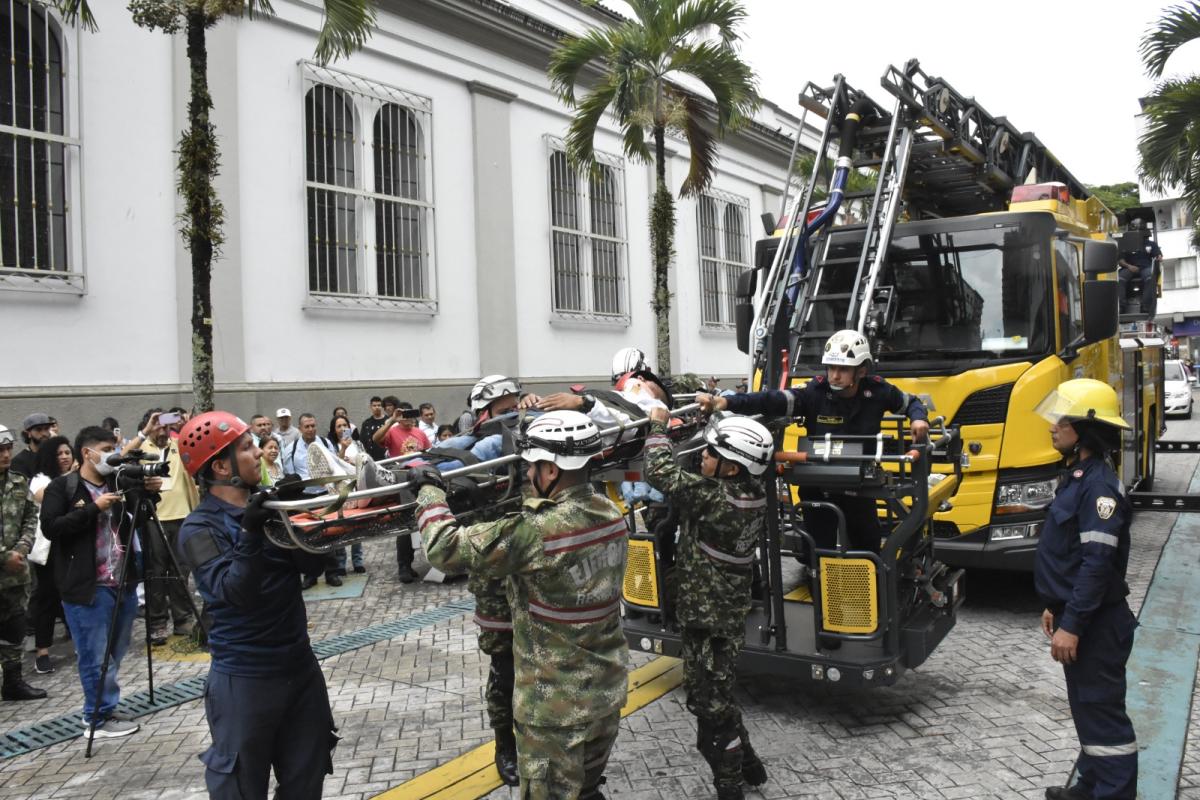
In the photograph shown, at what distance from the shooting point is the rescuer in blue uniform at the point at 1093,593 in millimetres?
3742

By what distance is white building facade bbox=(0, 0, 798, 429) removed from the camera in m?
10.9

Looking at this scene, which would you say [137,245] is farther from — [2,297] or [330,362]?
[330,362]

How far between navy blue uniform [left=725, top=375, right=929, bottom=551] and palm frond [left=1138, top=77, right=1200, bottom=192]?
33.8 feet

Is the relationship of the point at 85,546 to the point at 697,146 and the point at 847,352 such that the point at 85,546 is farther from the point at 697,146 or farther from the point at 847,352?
the point at 697,146

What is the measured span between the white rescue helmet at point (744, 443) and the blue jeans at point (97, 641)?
146 inches

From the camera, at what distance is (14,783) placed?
15.4 ft

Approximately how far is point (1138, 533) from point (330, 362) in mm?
11205

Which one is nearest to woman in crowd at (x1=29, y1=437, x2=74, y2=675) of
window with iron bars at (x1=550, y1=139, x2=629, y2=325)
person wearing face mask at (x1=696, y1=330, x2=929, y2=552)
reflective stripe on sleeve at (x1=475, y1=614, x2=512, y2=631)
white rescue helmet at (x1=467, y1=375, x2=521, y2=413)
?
white rescue helmet at (x1=467, y1=375, x2=521, y2=413)

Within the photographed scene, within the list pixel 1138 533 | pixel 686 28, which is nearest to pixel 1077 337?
pixel 1138 533

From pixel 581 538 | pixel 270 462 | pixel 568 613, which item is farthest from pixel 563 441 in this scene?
pixel 270 462

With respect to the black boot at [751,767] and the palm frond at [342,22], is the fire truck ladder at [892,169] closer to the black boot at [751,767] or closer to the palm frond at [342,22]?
the black boot at [751,767]

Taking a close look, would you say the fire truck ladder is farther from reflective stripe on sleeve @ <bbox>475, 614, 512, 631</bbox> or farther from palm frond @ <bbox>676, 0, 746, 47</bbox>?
palm frond @ <bbox>676, 0, 746, 47</bbox>

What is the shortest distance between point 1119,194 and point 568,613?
69.7m

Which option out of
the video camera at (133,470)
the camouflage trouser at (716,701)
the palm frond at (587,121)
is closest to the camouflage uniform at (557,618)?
the camouflage trouser at (716,701)
